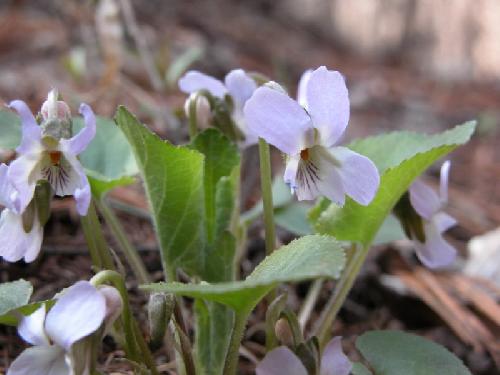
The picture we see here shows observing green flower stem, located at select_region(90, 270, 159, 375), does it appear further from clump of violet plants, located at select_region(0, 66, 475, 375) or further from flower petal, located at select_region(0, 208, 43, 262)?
flower petal, located at select_region(0, 208, 43, 262)

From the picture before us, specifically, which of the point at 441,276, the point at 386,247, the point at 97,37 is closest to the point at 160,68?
the point at 97,37

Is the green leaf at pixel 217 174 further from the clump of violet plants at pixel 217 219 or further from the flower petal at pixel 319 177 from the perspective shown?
the flower petal at pixel 319 177

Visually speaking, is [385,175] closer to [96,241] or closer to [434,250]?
[434,250]

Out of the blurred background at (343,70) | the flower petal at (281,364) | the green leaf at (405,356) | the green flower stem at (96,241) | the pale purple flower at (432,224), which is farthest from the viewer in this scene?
the blurred background at (343,70)

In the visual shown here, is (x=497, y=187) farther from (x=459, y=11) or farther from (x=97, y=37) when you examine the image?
(x=459, y=11)

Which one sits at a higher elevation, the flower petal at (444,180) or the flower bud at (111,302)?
the flower petal at (444,180)

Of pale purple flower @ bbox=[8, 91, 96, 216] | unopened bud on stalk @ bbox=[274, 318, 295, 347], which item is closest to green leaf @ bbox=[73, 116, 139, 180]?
pale purple flower @ bbox=[8, 91, 96, 216]

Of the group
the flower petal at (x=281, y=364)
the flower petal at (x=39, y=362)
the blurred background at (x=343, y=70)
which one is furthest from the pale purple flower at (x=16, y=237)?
the flower petal at (x=281, y=364)
